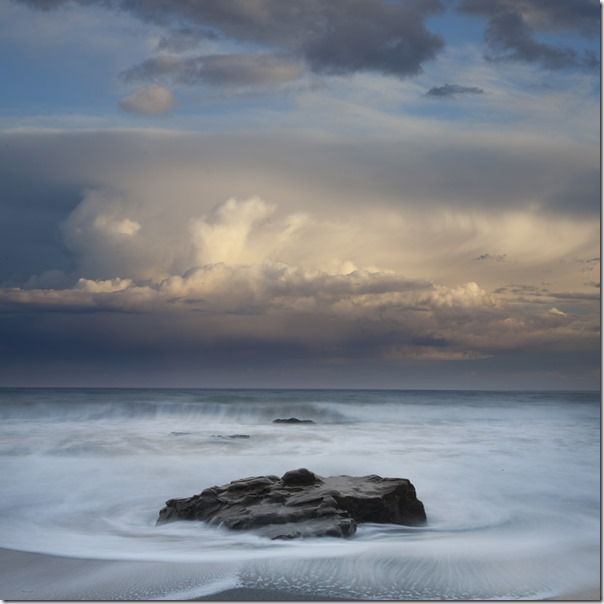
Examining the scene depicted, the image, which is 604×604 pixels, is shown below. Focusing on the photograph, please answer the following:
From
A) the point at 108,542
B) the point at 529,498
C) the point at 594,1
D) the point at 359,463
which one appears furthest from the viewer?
the point at 359,463

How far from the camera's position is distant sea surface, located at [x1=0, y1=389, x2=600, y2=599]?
15.3 ft

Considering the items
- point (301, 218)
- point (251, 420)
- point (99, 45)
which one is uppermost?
point (99, 45)

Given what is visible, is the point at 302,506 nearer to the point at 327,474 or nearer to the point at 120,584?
the point at 120,584

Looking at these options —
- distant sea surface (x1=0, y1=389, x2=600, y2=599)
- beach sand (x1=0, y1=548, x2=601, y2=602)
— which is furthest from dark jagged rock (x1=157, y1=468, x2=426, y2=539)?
beach sand (x1=0, y1=548, x2=601, y2=602)

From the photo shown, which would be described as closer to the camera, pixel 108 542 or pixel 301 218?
pixel 108 542

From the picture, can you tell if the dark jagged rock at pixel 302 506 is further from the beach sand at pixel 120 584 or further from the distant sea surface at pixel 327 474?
the beach sand at pixel 120 584

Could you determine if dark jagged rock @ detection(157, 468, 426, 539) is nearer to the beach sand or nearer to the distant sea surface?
the distant sea surface

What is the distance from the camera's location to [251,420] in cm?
1945

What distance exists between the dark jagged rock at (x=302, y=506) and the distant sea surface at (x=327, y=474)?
135mm

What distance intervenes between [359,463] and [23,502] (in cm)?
418

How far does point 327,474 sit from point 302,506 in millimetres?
3460

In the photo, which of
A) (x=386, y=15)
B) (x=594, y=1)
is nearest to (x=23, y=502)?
(x=386, y=15)

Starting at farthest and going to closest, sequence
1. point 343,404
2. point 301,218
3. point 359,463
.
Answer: point 343,404
point 359,463
point 301,218

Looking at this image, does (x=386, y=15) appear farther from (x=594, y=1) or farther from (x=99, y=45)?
(x=99, y=45)
